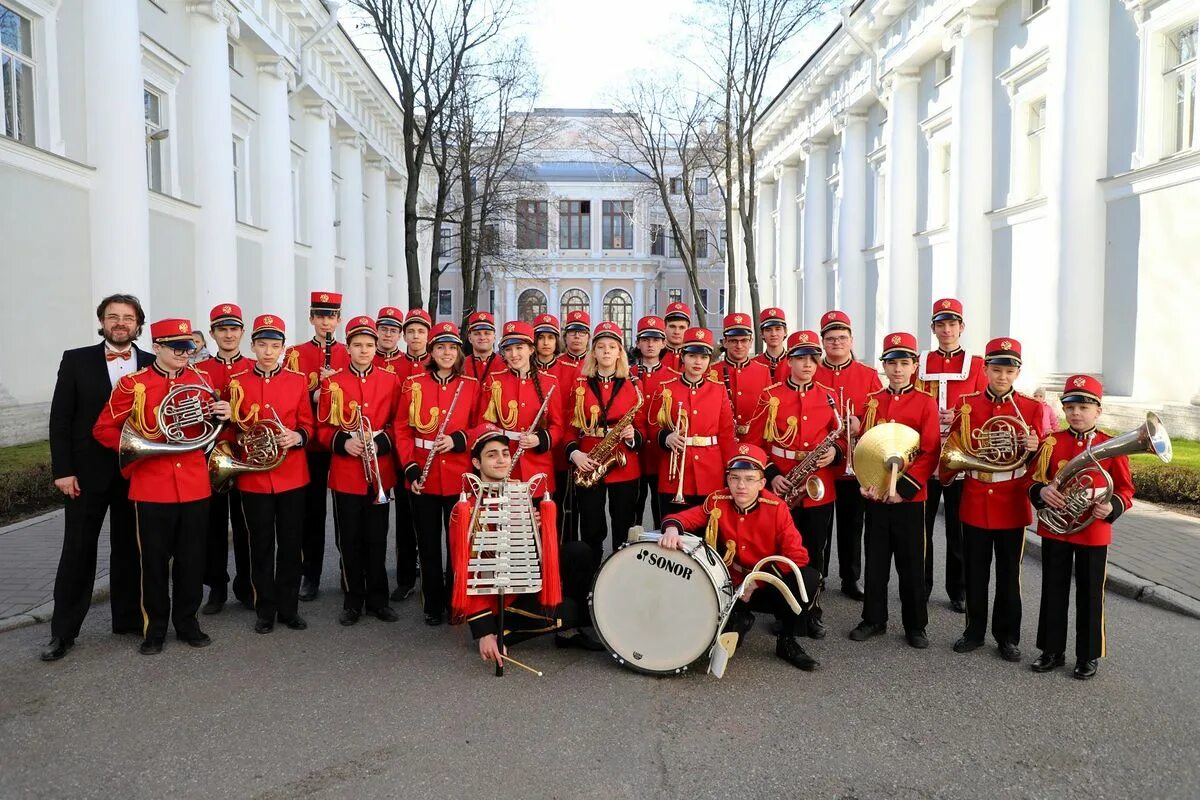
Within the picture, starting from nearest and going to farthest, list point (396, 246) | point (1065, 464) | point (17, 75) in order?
point (1065, 464) → point (17, 75) → point (396, 246)

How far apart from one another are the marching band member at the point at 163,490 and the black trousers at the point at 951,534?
17.2 feet

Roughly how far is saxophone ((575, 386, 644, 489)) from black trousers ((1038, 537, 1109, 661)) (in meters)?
2.78

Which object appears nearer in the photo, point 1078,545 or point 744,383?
point 1078,545

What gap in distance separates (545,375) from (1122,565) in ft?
16.7

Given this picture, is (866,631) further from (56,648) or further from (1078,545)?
(56,648)

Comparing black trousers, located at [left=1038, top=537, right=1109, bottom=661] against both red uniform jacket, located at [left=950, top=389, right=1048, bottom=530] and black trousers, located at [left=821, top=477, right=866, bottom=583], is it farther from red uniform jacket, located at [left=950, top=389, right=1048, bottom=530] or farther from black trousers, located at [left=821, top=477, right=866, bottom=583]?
black trousers, located at [left=821, top=477, right=866, bottom=583]

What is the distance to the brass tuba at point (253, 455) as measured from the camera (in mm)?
5770

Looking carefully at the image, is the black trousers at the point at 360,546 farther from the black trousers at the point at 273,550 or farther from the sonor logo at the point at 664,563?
the sonor logo at the point at 664,563

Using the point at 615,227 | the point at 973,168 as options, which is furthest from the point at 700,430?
the point at 615,227

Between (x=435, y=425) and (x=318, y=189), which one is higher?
(x=318, y=189)

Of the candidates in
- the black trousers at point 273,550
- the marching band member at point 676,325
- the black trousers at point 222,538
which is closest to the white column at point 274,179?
the marching band member at point 676,325

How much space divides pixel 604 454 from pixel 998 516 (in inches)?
104

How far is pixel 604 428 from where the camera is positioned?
6391mm

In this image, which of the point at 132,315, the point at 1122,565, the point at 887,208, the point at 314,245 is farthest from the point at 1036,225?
the point at 314,245
